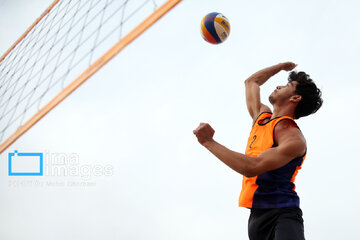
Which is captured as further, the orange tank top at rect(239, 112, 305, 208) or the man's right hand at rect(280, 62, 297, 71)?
the man's right hand at rect(280, 62, 297, 71)

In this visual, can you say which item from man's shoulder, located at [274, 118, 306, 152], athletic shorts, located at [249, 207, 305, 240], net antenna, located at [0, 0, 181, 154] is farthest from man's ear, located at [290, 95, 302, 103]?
net antenna, located at [0, 0, 181, 154]

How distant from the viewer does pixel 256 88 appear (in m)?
3.32

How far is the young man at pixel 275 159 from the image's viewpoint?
6.59 feet

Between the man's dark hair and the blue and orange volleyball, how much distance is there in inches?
55.4

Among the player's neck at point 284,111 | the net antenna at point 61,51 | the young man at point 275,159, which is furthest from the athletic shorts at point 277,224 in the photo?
the net antenna at point 61,51

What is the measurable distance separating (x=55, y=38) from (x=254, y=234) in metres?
5.57

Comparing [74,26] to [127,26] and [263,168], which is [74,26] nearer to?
[127,26]

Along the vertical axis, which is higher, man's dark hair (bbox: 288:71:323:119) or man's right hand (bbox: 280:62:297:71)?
man's right hand (bbox: 280:62:297:71)

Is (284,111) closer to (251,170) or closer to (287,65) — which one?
(287,65)

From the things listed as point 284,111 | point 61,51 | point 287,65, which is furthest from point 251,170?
point 61,51

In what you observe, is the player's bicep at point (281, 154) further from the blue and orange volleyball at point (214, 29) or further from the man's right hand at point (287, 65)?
→ the blue and orange volleyball at point (214, 29)

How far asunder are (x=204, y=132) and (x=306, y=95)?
1278mm

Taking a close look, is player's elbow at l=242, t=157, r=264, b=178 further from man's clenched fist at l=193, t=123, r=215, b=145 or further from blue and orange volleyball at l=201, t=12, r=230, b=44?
blue and orange volleyball at l=201, t=12, r=230, b=44

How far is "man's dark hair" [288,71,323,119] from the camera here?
115 inches
